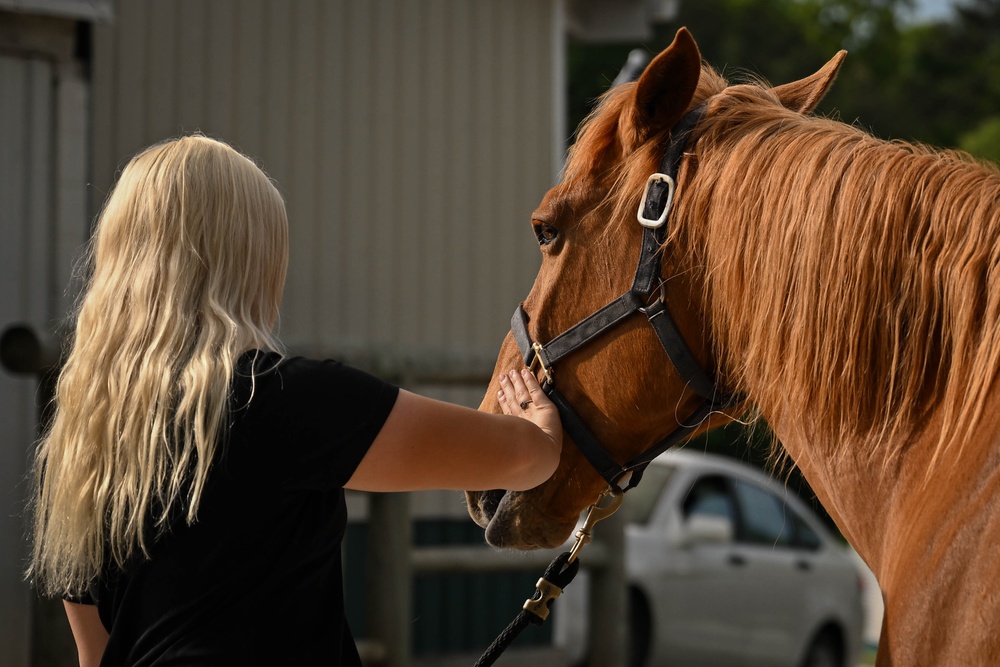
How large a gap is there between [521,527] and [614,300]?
494 mm

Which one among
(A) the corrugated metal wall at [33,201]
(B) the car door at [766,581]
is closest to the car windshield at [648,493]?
(B) the car door at [766,581]

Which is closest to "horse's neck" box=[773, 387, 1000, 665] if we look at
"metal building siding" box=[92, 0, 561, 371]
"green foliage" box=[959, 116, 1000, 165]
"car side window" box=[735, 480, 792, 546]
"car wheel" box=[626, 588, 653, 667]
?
"metal building siding" box=[92, 0, 561, 371]

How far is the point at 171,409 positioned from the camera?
165 centimetres

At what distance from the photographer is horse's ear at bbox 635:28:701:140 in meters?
1.90

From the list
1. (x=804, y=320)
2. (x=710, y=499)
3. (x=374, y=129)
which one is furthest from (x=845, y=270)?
(x=710, y=499)

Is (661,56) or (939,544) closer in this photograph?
(939,544)

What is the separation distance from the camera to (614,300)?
78.8 inches

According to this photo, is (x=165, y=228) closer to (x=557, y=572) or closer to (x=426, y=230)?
(x=557, y=572)

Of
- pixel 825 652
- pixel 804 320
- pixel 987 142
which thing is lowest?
pixel 825 652

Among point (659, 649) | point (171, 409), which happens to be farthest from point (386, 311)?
point (171, 409)

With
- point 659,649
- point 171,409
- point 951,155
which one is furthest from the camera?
point 659,649

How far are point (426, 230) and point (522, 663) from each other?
7.59ft

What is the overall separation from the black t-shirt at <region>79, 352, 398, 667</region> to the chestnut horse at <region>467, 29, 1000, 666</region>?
1.80 feet

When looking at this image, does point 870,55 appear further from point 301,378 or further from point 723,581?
point 301,378
